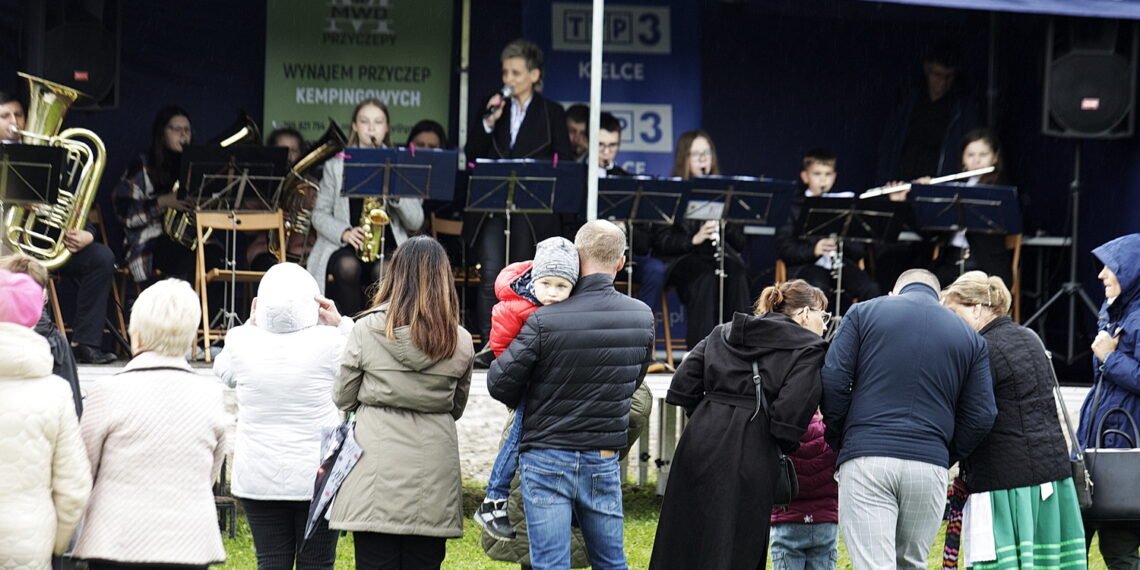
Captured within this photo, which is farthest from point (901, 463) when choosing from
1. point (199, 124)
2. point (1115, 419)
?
point (199, 124)

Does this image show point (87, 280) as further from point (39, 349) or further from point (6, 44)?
point (39, 349)

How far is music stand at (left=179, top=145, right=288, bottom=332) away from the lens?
8.20 metres

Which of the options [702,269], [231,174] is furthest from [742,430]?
[231,174]

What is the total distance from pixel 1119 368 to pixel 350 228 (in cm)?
475

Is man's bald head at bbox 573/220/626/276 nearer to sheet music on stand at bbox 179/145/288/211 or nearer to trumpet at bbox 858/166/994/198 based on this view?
sheet music on stand at bbox 179/145/288/211

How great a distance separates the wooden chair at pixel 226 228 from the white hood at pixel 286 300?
3.54 m

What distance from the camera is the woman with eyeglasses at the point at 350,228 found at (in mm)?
8711

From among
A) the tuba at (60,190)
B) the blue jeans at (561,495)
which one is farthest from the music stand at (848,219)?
the tuba at (60,190)

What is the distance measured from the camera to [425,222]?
9.45 meters

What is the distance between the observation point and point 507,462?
197 inches

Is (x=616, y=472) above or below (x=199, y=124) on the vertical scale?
below

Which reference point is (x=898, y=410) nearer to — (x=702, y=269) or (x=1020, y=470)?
(x=1020, y=470)

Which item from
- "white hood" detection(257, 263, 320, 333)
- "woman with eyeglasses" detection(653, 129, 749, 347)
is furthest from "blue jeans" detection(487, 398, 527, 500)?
"woman with eyeglasses" detection(653, 129, 749, 347)

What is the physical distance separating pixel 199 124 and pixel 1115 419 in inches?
279
